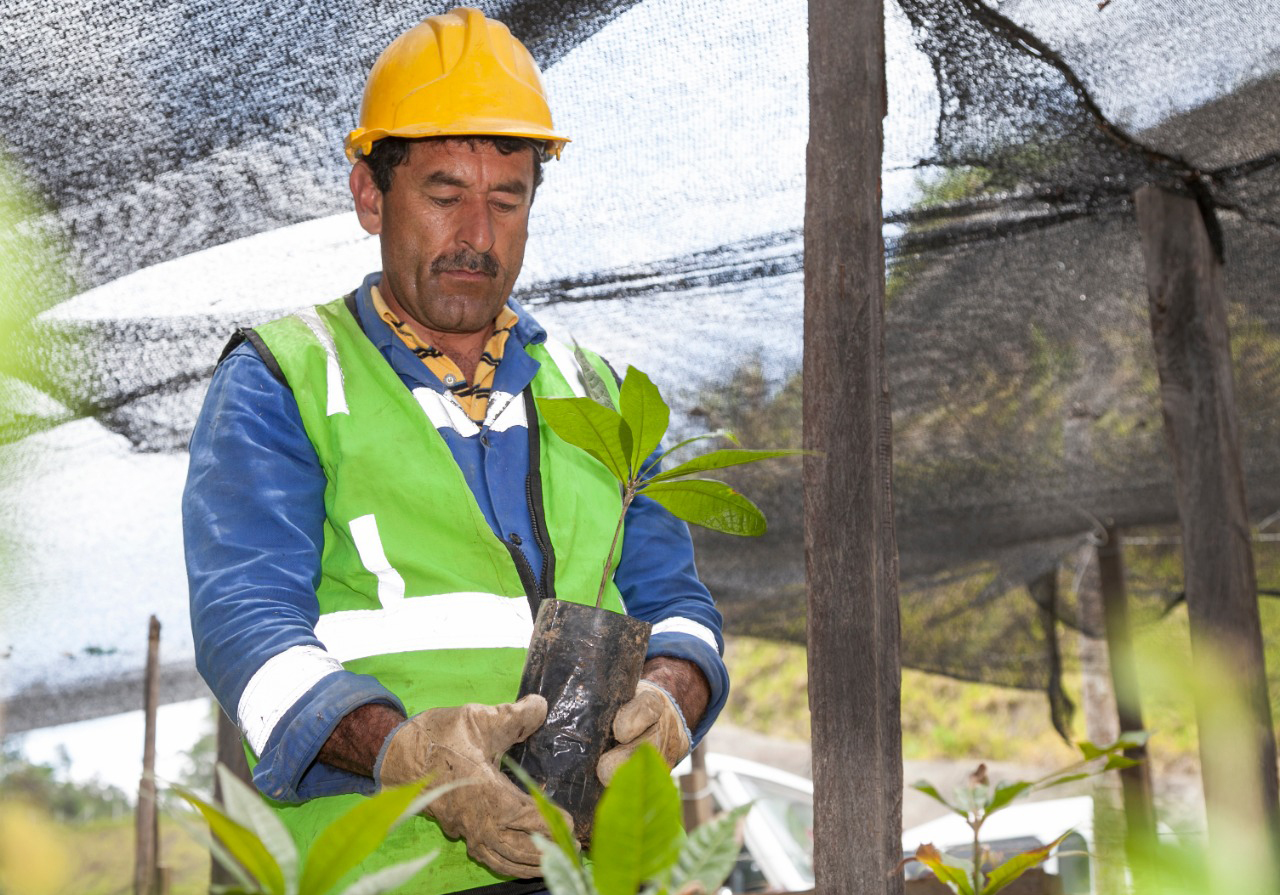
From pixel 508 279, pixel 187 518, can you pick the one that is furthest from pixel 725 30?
pixel 187 518

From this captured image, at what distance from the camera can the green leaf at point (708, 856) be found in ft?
1.89

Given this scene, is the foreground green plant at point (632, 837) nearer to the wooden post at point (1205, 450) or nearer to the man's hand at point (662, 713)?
the man's hand at point (662, 713)

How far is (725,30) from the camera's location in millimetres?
2609

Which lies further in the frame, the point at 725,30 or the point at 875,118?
the point at 725,30

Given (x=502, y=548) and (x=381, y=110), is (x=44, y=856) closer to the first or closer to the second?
(x=502, y=548)

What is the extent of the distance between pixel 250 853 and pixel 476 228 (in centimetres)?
124

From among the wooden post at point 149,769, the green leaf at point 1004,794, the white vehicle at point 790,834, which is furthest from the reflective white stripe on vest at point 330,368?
the white vehicle at point 790,834

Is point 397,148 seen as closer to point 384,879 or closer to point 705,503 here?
point 705,503

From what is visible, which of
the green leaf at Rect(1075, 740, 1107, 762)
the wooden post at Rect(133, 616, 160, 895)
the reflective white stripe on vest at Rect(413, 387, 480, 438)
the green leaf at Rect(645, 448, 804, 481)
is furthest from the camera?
the wooden post at Rect(133, 616, 160, 895)

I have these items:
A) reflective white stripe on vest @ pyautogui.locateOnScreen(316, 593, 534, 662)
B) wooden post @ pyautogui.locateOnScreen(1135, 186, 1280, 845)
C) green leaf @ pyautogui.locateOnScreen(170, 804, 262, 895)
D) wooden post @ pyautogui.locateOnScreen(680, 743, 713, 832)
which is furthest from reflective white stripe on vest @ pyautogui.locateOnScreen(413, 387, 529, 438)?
wooden post @ pyautogui.locateOnScreen(680, 743, 713, 832)

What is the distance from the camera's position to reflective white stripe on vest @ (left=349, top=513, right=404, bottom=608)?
1503 mm

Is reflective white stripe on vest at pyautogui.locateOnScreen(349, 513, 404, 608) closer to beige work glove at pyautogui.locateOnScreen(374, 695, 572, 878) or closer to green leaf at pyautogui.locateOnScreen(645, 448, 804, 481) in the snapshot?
beige work glove at pyautogui.locateOnScreen(374, 695, 572, 878)

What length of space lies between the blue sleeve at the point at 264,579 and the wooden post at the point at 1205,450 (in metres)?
2.51

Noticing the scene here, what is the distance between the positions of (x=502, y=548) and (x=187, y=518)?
0.36 m
